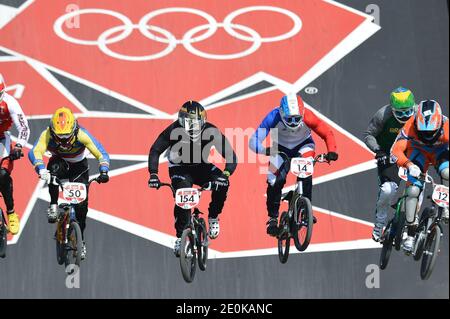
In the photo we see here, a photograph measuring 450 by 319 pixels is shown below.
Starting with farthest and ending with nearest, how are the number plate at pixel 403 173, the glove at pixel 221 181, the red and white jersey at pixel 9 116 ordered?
the red and white jersey at pixel 9 116 < the number plate at pixel 403 173 < the glove at pixel 221 181

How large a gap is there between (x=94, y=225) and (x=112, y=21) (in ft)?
16.9

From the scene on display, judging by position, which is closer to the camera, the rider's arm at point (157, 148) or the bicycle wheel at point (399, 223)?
the rider's arm at point (157, 148)

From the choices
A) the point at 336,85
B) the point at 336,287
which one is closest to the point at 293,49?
the point at 336,85

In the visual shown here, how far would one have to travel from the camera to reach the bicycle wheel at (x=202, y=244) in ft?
70.3

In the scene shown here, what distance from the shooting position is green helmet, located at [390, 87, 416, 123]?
22078 millimetres

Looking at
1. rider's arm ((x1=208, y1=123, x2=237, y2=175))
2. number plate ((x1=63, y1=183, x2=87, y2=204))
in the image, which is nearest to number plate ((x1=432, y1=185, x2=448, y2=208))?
rider's arm ((x1=208, y1=123, x2=237, y2=175))

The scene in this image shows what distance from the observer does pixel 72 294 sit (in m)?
23.4

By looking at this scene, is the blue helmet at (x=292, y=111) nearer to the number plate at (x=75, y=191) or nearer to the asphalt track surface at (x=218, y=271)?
the asphalt track surface at (x=218, y=271)

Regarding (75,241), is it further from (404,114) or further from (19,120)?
(404,114)

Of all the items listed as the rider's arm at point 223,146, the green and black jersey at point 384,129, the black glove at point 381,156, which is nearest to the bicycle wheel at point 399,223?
the black glove at point 381,156

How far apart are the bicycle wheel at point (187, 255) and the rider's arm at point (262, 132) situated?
1728 mm

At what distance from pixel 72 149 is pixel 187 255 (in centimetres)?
257

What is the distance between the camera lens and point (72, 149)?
72.0ft

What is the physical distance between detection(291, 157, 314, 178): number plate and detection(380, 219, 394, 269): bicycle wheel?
1.73 meters
